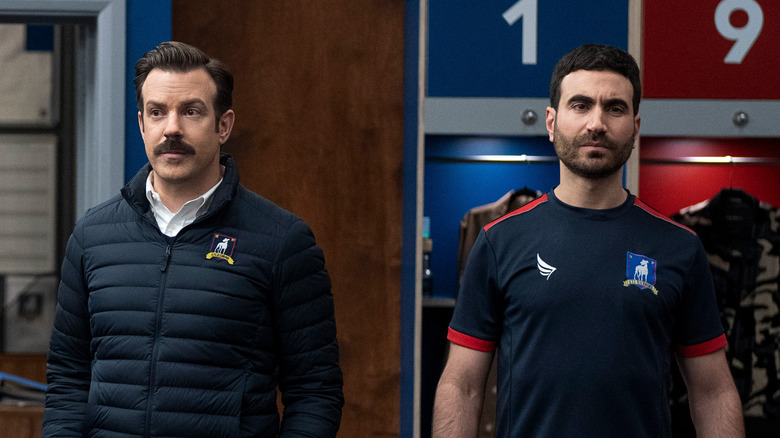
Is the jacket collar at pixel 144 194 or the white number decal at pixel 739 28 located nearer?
the jacket collar at pixel 144 194

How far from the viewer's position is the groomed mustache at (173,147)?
162 centimetres

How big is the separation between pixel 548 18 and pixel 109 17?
167cm

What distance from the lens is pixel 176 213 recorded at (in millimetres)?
1682

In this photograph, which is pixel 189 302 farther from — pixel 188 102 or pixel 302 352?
pixel 188 102

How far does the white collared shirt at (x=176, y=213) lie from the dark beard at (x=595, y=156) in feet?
2.32

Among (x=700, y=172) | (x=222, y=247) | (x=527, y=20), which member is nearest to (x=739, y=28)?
(x=700, y=172)

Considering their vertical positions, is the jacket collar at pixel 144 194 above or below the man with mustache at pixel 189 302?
above

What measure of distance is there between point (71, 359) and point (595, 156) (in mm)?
1115

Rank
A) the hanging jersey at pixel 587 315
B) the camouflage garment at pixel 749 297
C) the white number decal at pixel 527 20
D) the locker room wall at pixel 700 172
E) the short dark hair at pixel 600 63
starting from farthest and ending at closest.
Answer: the locker room wall at pixel 700 172, the camouflage garment at pixel 749 297, the white number decal at pixel 527 20, the short dark hair at pixel 600 63, the hanging jersey at pixel 587 315

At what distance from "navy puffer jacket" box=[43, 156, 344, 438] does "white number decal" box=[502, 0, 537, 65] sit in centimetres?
189

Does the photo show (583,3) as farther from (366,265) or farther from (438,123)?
(366,265)

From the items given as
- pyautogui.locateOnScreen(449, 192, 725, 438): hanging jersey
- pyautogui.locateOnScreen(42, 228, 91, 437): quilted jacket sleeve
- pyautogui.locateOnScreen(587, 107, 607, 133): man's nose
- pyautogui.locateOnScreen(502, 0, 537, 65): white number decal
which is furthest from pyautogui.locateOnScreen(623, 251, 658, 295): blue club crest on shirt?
pyautogui.locateOnScreen(502, 0, 537, 65): white number decal

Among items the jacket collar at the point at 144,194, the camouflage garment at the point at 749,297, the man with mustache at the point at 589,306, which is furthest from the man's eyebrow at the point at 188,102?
the camouflage garment at the point at 749,297

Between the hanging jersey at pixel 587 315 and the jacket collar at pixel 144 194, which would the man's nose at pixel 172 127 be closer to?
the jacket collar at pixel 144 194
